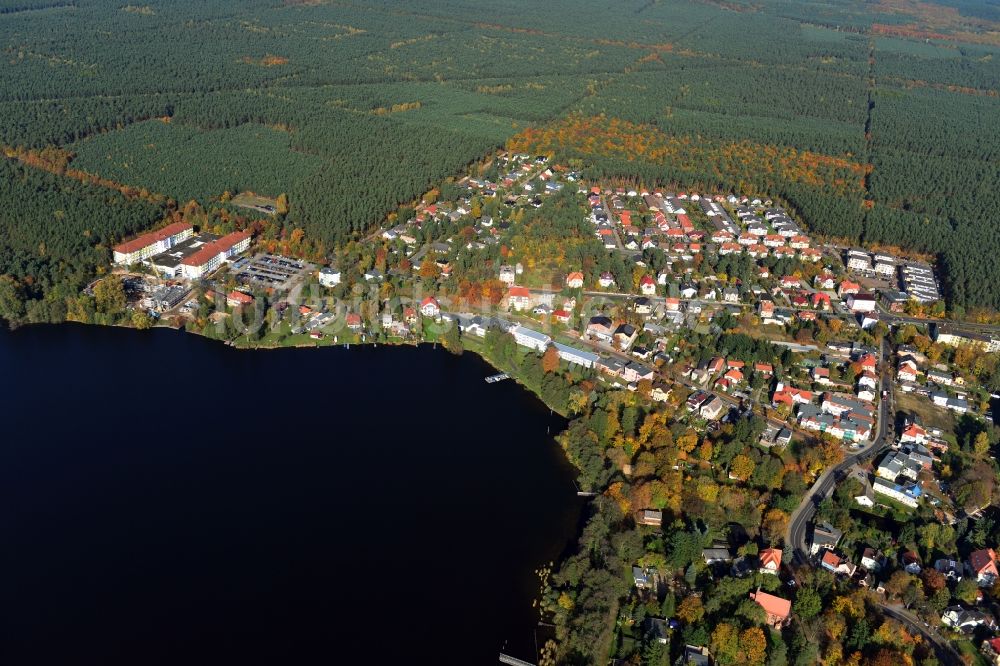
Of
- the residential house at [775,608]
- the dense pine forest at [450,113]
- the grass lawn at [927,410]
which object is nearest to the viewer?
the residential house at [775,608]

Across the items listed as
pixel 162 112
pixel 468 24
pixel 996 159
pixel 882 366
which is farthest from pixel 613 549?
pixel 468 24

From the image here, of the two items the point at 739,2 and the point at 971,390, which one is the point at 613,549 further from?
the point at 739,2

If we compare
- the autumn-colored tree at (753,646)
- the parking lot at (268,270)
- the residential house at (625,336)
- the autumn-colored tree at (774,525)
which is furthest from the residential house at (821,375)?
the parking lot at (268,270)

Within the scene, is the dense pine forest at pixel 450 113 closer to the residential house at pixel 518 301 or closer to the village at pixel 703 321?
the village at pixel 703 321

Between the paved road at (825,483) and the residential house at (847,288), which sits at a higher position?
the residential house at (847,288)

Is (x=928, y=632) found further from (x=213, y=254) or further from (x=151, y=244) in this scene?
(x=151, y=244)

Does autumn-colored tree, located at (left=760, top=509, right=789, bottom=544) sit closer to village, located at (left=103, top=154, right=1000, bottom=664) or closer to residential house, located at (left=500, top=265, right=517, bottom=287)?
village, located at (left=103, top=154, right=1000, bottom=664)
